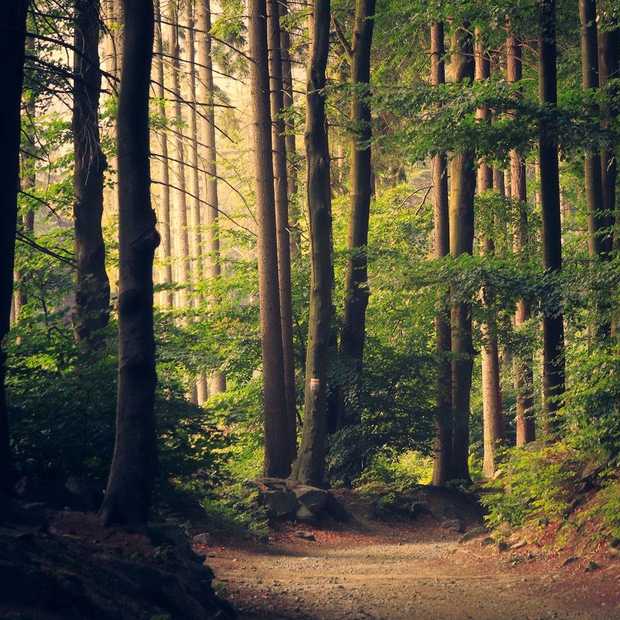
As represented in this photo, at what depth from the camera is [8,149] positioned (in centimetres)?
746

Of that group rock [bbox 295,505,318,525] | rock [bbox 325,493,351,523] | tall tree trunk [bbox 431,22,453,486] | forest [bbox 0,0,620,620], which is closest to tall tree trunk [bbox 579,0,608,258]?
forest [bbox 0,0,620,620]

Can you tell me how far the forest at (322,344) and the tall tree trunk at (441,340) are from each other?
70 millimetres

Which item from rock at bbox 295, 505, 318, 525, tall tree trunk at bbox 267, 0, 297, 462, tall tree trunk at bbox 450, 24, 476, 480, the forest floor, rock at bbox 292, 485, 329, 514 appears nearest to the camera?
the forest floor

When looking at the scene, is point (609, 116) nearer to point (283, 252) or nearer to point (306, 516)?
point (283, 252)

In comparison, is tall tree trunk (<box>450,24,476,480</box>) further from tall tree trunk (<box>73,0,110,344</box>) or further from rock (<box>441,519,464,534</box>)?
tall tree trunk (<box>73,0,110,344</box>)

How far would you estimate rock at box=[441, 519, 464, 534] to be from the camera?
57.4 ft

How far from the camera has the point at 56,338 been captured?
1077cm

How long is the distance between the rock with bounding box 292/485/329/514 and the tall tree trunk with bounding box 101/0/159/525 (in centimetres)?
853

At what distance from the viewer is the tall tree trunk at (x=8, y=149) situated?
7.38 metres

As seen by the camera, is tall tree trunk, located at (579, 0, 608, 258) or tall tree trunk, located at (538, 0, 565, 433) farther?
tall tree trunk, located at (579, 0, 608, 258)

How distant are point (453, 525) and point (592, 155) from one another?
7.55 m

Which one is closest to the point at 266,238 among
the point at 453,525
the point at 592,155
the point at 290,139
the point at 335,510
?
the point at 335,510

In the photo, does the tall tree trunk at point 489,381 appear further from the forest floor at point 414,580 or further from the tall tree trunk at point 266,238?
the forest floor at point 414,580

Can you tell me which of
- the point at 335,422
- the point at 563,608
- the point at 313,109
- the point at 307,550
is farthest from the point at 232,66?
the point at 563,608
